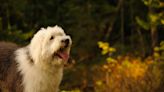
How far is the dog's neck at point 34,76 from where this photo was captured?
318 inches

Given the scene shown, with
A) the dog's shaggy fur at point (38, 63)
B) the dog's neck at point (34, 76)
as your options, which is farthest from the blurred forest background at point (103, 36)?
the dog's neck at point (34, 76)

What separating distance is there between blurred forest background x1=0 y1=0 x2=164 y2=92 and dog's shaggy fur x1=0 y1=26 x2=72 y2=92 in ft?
8.10

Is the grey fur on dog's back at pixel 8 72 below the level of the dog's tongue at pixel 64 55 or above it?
below

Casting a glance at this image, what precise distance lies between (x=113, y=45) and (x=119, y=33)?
671 millimetres

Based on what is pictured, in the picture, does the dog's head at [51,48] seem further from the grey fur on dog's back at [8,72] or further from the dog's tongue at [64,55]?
the grey fur on dog's back at [8,72]

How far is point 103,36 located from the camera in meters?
15.5

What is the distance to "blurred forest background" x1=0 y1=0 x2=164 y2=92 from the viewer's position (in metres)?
11.3

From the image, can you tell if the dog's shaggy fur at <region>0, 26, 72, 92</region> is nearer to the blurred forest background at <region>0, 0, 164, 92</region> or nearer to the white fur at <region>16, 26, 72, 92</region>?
the white fur at <region>16, 26, 72, 92</region>

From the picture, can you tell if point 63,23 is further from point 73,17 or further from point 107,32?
point 107,32

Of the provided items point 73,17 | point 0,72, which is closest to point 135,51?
point 73,17

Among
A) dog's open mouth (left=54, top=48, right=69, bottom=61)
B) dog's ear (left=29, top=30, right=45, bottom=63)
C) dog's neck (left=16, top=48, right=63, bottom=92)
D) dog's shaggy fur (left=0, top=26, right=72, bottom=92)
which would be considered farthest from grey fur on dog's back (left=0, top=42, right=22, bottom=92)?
dog's open mouth (left=54, top=48, right=69, bottom=61)

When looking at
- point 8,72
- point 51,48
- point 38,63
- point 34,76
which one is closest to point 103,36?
point 8,72

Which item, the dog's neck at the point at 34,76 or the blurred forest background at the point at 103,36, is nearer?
the dog's neck at the point at 34,76

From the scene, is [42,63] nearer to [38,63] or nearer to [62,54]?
[38,63]
